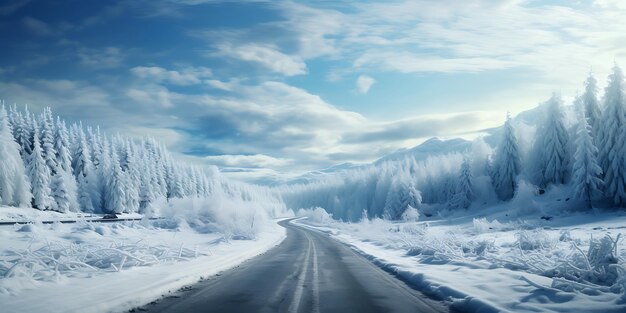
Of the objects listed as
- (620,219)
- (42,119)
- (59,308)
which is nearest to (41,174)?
(42,119)

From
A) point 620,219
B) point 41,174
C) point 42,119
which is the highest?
point 42,119

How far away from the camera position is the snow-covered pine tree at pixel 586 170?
45.0 metres

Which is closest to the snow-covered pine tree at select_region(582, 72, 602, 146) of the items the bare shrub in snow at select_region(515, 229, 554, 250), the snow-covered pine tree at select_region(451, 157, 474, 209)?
the snow-covered pine tree at select_region(451, 157, 474, 209)

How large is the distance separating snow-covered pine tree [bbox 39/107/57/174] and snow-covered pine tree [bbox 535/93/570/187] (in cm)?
7333

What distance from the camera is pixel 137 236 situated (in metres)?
25.6

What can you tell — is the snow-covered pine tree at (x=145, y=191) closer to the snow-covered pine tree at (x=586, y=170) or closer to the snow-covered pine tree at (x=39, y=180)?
the snow-covered pine tree at (x=39, y=180)

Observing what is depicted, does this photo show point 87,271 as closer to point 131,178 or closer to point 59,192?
point 59,192

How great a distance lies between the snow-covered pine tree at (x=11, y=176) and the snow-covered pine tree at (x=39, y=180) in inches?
67.5

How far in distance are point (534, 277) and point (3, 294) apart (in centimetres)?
1401

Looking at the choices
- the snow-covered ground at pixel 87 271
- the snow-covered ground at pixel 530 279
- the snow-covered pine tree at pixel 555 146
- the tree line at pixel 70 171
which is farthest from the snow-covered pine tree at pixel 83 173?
the snow-covered pine tree at pixel 555 146

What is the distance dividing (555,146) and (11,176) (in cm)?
7456

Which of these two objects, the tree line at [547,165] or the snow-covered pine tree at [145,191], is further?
the snow-covered pine tree at [145,191]

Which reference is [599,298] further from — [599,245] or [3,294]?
[3,294]

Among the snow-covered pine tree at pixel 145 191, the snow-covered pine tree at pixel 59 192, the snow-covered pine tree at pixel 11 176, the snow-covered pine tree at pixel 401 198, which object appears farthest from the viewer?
the snow-covered pine tree at pixel 401 198
